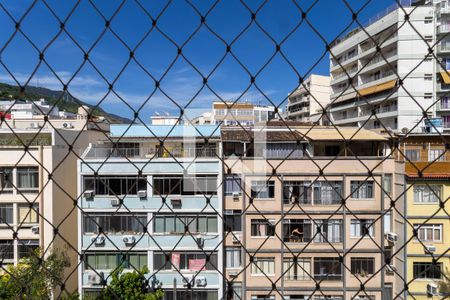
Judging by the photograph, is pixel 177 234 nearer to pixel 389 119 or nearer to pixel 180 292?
pixel 180 292

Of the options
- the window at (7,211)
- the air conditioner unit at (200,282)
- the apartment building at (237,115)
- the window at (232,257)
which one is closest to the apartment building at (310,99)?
the apartment building at (237,115)

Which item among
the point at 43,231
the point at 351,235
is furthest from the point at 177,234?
the point at 351,235

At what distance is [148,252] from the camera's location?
4.54m

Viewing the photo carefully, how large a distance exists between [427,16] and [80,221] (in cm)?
951

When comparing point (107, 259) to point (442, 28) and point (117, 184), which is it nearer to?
point (117, 184)

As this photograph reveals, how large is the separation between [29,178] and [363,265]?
4182 millimetres

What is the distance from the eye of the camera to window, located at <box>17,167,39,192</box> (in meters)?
4.82

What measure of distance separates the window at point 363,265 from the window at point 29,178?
156 inches

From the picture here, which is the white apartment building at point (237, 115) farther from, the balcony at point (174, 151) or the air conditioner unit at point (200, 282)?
the air conditioner unit at point (200, 282)

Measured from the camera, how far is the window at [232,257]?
15.8ft

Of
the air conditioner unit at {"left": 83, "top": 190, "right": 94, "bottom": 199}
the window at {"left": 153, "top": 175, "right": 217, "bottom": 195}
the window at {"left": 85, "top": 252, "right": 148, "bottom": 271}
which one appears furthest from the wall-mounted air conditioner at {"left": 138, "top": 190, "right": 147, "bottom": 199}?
the window at {"left": 85, "top": 252, "right": 148, "bottom": 271}

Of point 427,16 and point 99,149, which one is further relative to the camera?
point 427,16

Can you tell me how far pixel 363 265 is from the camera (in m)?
4.59

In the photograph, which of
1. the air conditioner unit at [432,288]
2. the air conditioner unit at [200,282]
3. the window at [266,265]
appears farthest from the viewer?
the window at [266,265]
